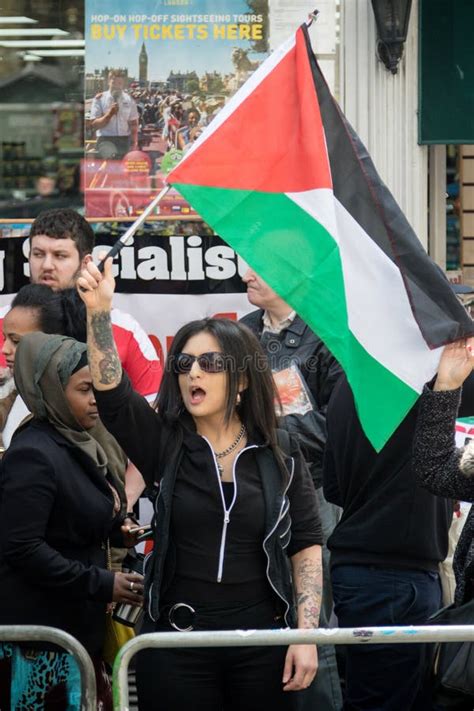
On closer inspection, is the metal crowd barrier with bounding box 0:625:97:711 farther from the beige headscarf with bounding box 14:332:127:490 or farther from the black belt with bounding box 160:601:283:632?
the beige headscarf with bounding box 14:332:127:490

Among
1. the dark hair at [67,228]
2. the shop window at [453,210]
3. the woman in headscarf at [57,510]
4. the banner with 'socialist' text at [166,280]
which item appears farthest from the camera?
the shop window at [453,210]

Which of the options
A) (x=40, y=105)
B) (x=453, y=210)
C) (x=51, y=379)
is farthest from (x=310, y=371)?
(x=453, y=210)

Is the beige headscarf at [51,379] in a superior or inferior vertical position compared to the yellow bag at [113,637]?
superior

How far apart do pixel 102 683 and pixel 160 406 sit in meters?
1.06

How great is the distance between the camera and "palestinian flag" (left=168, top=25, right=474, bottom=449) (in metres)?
4.10

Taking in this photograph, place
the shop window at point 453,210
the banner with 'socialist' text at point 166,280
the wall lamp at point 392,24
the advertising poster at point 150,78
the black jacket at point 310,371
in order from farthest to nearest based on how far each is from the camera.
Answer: the shop window at point 453,210 → the advertising poster at point 150,78 → the wall lamp at point 392,24 → the banner with 'socialist' text at point 166,280 → the black jacket at point 310,371

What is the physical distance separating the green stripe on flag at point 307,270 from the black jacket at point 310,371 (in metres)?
1.18

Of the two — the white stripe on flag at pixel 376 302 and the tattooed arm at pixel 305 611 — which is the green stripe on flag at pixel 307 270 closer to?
the white stripe on flag at pixel 376 302

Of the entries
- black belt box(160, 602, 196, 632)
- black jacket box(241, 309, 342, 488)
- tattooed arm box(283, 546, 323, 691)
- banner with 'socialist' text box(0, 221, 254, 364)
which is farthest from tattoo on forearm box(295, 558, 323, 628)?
banner with 'socialist' text box(0, 221, 254, 364)

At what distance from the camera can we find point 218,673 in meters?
4.08

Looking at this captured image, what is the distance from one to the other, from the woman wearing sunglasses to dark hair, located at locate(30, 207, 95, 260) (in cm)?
156

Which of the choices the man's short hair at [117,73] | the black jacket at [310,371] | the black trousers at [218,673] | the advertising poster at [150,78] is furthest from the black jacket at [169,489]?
the man's short hair at [117,73]

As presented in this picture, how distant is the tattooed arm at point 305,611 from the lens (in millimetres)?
4105

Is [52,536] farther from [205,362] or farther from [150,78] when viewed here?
[150,78]
